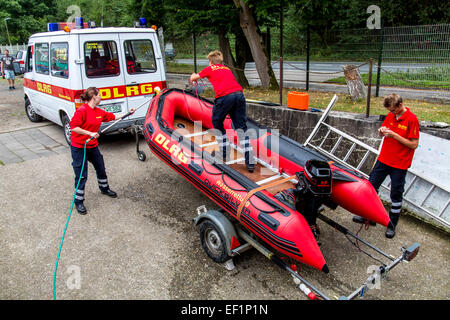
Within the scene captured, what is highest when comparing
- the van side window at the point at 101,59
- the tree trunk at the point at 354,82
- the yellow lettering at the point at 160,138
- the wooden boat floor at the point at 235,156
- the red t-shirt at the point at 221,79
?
the van side window at the point at 101,59

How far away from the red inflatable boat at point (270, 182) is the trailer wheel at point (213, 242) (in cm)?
27

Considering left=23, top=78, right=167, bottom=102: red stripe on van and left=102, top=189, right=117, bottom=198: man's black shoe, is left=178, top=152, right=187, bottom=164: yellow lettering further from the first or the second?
left=23, top=78, right=167, bottom=102: red stripe on van

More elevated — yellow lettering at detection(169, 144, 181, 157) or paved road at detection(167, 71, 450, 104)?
paved road at detection(167, 71, 450, 104)

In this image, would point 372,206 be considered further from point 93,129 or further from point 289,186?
point 93,129

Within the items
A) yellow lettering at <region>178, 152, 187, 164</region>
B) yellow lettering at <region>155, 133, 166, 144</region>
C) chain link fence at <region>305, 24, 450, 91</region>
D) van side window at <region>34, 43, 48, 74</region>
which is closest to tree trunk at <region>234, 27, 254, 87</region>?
chain link fence at <region>305, 24, 450, 91</region>

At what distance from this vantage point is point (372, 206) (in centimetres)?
367

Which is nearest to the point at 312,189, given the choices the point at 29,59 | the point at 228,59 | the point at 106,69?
the point at 106,69

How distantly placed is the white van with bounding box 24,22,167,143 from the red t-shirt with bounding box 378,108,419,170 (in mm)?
4165

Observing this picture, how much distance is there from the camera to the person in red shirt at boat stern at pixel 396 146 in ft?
12.6

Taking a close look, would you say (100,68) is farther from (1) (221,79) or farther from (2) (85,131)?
(1) (221,79)

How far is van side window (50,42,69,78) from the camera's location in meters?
6.46

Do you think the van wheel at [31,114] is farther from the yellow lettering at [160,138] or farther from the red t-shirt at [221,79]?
the red t-shirt at [221,79]

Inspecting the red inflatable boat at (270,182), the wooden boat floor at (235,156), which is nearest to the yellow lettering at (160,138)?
the red inflatable boat at (270,182)

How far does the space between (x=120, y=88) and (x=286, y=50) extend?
23.2 feet
